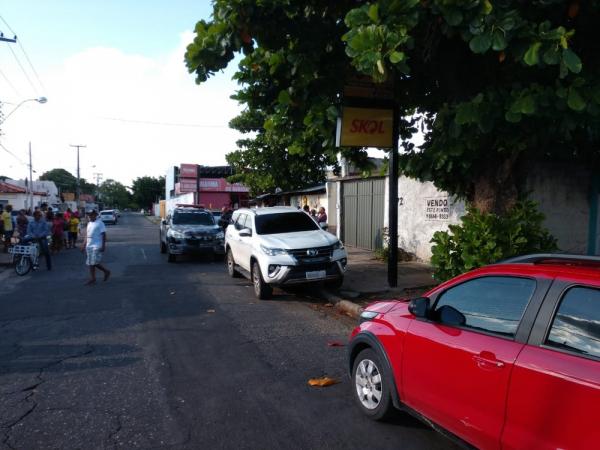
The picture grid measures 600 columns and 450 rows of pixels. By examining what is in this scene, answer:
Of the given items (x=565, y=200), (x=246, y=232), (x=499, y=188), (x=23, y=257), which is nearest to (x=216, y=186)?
(x=23, y=257)

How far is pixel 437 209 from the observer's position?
499 inches

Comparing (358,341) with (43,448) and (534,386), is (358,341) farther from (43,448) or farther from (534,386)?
(43,448)

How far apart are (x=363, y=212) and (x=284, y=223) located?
6873 millimetres

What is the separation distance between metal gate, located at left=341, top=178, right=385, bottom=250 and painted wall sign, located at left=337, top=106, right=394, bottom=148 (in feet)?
20.3

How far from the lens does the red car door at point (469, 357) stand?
2.87m

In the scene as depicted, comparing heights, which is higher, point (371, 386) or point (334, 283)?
point (334, 283)

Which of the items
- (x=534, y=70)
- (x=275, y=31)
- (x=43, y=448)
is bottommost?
(x=43, y=448)

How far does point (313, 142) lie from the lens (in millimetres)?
9641

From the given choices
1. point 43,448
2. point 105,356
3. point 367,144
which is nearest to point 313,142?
point 367,144

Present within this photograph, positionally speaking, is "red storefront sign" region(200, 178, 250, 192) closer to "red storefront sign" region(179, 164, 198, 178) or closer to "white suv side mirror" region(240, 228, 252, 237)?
"red storefront sign" region(179, 164, 198, 178)

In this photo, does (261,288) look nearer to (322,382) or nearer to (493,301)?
(322,382)

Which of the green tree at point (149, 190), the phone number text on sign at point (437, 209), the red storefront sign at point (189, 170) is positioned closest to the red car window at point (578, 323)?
the phone number text on sign at point (437, 209)

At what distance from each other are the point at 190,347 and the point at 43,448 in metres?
2.55

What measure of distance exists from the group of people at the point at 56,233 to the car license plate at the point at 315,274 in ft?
16.6
